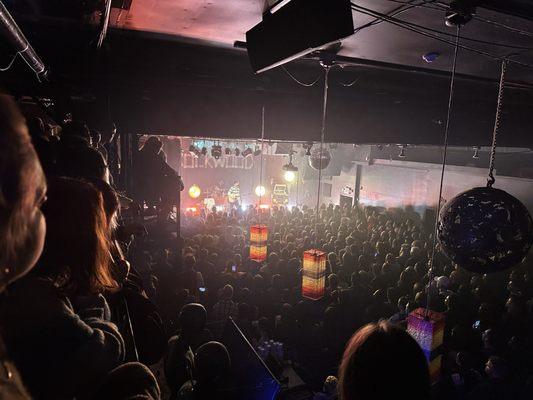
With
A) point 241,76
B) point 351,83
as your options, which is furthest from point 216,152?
point 351,83

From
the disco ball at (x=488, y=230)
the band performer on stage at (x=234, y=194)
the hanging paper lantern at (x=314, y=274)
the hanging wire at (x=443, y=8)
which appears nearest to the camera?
the disco ball at (x=488, y=230)

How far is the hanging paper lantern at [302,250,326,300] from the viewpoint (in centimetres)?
568

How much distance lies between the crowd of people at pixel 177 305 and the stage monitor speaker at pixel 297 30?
5.19 ft

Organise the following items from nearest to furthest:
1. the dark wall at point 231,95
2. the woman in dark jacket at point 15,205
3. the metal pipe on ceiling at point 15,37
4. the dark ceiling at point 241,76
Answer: the woman in dark jacket at point 15,205
the metal pipe on ceiling at point 15,37
the dark ceiling at point 241,76
the dark wall at point 231,95

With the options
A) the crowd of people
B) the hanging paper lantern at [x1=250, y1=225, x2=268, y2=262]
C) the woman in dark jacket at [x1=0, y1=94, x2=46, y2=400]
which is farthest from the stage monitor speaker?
the hanging paper lantern at [x1=250, y1=225, x2=268, y2=262]

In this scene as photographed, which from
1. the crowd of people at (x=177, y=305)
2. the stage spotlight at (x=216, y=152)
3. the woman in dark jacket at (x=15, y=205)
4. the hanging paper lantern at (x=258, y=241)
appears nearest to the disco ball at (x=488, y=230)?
the crowd of people at (x=177, y=305)

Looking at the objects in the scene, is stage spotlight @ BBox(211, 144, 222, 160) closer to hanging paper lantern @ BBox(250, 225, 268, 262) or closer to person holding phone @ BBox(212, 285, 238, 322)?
hanging paper lantern @ BBox(250, 225, 268, 262)

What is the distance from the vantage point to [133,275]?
2.37m

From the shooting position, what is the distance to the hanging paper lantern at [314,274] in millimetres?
5684

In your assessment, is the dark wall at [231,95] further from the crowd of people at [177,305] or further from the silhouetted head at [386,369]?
the silhouetted head at [386,369]

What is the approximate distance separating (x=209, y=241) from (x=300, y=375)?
4668mm

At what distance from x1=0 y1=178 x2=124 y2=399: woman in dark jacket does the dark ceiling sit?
97.1 inches

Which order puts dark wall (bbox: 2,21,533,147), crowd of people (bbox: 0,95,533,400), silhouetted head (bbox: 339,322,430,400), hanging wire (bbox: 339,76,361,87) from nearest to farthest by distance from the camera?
1. crowd of people (bbox: 0,95,533,400)
2. silhouetted head (bbox: 339,322,430,400)
3. dark wall (bbox: 2,21,533,147)
4. hanging wire (bbox: 339,76,361,87)

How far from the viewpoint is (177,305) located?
565 centimetres
